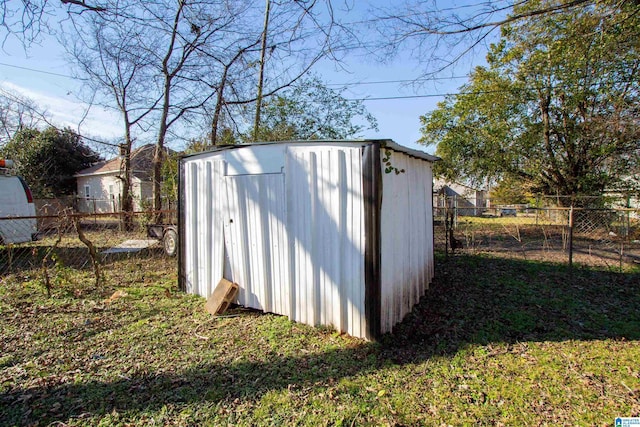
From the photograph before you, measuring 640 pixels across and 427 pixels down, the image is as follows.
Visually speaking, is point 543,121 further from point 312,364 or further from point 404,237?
point 312,364

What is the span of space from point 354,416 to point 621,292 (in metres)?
5.20

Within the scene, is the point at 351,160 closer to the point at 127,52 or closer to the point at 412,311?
the point at 412,311

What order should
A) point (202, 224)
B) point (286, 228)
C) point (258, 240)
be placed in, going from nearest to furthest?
point (286, 228) < point (258, 240) < point (202, 224)

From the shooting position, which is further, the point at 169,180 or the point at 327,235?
the point at 169,180

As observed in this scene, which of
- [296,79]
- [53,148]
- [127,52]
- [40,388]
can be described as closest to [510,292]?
[40,388]

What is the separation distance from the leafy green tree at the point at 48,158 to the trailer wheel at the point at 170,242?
11.9 metres

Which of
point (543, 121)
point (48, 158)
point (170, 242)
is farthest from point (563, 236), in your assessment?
point (48, 158)

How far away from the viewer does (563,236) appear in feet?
28.1

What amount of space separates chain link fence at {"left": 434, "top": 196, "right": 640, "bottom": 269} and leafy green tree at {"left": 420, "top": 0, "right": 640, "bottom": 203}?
1309mm

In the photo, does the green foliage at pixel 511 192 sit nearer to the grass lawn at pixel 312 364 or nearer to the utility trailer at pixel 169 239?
the grass lawn at pixel 312 364

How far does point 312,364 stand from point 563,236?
8386mm

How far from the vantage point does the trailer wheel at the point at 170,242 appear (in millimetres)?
7715

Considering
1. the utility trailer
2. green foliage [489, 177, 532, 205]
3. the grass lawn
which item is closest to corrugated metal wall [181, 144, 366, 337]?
the grass lawn

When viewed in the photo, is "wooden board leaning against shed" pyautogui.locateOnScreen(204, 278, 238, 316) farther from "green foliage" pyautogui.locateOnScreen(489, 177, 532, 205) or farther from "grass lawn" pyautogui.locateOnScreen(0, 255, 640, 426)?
"green foliage" pyautogui.locateOnScreen(489, 177, 532, 205)
